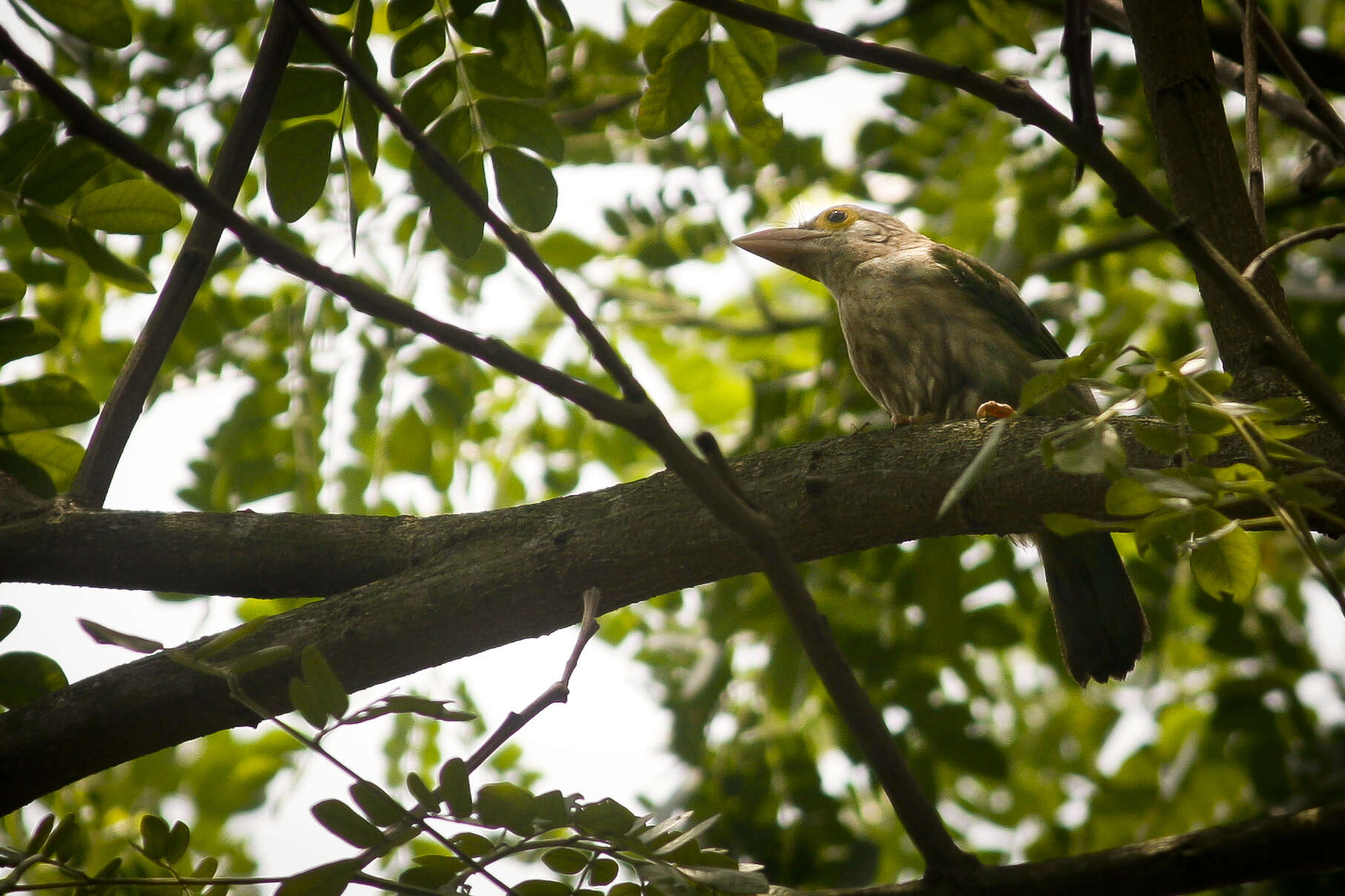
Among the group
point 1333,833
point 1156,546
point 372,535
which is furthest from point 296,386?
point 1333,833

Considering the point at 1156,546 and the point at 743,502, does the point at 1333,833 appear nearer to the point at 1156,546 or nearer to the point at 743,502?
the point at 743,502

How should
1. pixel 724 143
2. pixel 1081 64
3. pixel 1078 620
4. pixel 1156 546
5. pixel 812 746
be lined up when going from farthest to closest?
pixel 724 143, pixel 812 746, pixel 1156 546, pixel 1078 620, pixel 1081 64

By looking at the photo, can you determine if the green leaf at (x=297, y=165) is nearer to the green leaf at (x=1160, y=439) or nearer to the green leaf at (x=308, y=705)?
the green leaf at (x=308, y=705)

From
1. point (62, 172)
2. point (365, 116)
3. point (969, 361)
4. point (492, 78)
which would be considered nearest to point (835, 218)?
point (969, 361)

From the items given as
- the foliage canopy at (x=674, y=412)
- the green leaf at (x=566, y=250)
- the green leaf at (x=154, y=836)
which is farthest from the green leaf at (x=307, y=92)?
the green leaf at (x=566, y=250)

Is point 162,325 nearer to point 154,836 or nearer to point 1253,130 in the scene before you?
point 154,836

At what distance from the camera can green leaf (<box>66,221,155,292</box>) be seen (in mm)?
2682

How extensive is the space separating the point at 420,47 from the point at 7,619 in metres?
1.61

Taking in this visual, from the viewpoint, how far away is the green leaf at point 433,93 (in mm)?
2760

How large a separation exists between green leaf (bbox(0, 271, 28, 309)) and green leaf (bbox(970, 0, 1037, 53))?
2.51m

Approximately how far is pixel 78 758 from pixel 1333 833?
221 centimetres

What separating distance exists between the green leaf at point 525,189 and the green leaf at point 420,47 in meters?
0.29

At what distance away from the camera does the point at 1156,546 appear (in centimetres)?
436

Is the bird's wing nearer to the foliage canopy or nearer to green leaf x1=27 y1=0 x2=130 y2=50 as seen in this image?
the foliage canopy
